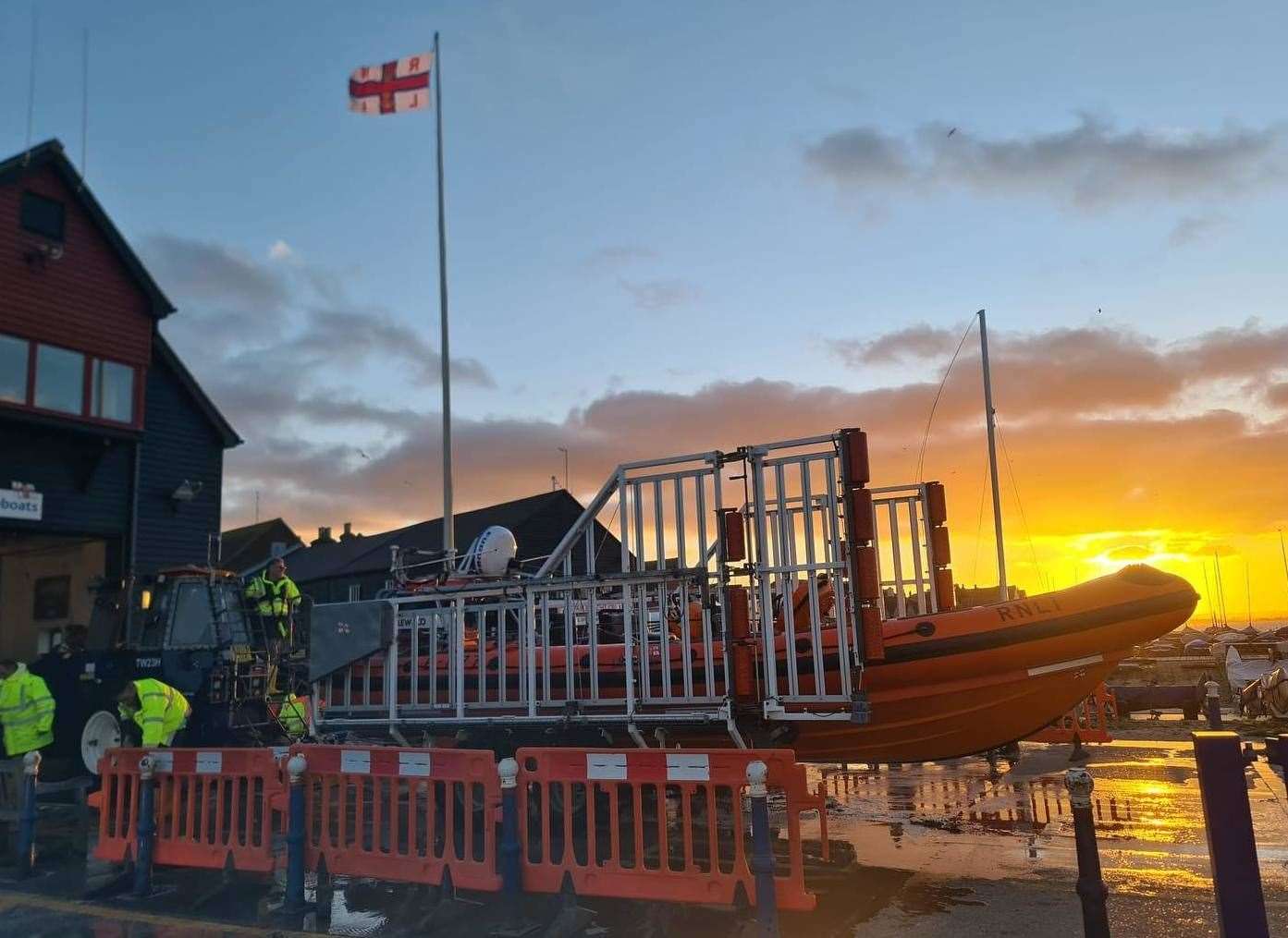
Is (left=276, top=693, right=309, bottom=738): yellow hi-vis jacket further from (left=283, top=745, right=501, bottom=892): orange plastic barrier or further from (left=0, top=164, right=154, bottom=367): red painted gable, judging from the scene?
(left=0, top=164, right=154, bottom=367): red painted gable

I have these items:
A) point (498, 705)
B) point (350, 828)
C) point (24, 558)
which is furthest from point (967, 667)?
point (24, 558)

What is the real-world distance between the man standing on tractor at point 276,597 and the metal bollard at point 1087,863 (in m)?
8.89

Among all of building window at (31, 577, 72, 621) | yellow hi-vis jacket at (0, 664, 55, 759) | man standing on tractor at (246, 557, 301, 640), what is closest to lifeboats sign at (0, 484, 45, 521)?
building window at (31, 577, 72, 621)

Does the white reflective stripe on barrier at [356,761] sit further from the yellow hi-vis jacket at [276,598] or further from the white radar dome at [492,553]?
the yellow hi-vis jacket at [276,598]

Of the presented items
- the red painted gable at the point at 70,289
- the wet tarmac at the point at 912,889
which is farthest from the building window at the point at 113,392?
the wet tarmac at the point at 912,889

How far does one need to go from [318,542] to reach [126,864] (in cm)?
4223

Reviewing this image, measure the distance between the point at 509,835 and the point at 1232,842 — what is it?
393 cm

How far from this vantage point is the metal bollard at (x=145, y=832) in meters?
6.61

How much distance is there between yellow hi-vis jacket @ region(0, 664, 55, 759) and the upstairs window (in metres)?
10.2

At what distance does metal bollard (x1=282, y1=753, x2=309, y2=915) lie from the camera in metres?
5.97

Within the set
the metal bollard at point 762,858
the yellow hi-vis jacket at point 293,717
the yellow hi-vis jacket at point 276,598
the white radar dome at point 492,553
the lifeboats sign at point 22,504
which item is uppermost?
the lifeboats sign at point 22,504

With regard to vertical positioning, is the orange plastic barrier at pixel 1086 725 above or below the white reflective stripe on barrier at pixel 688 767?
below

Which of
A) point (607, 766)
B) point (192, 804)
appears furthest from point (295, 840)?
point (607, 766)

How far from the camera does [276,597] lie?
11008mm
